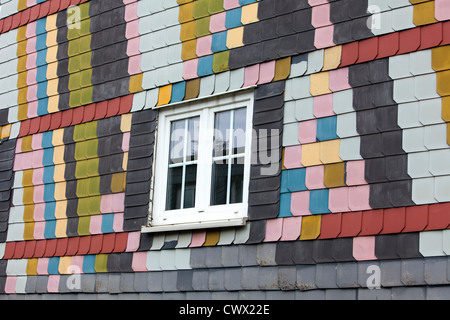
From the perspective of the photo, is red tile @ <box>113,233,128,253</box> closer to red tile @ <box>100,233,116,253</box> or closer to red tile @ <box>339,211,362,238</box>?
red tile @ <box>100,233,116,253</box>

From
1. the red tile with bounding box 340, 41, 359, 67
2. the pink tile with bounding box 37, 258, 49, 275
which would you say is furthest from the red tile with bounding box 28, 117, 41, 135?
the red tile with bounding box 340, 41, 359, 67

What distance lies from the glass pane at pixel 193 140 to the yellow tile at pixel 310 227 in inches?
64.9

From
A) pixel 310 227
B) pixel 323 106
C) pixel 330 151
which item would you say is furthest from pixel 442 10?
pixel 310 227

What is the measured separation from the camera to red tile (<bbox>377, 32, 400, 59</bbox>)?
6930 millimetres

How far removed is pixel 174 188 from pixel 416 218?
2.91 metres

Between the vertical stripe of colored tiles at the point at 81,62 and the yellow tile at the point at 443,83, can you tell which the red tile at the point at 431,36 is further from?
the vertical stripe of colored tiles at the point at 81,62

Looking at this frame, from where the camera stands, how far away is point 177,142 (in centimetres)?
863

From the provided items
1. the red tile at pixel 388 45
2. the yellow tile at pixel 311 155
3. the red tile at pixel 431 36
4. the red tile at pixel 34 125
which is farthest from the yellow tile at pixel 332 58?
the red tile at pixel 34 125

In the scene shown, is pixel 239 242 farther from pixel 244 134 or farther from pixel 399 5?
pixel 399 5

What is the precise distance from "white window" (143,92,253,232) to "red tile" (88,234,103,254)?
84 centimetres

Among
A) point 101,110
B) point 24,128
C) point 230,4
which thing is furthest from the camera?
point 24,128

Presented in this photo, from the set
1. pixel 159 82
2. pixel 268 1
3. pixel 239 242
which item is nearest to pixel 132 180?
pixel 159 82

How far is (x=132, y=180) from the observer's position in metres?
8.84

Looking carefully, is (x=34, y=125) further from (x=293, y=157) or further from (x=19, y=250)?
(x=293, y=157)
